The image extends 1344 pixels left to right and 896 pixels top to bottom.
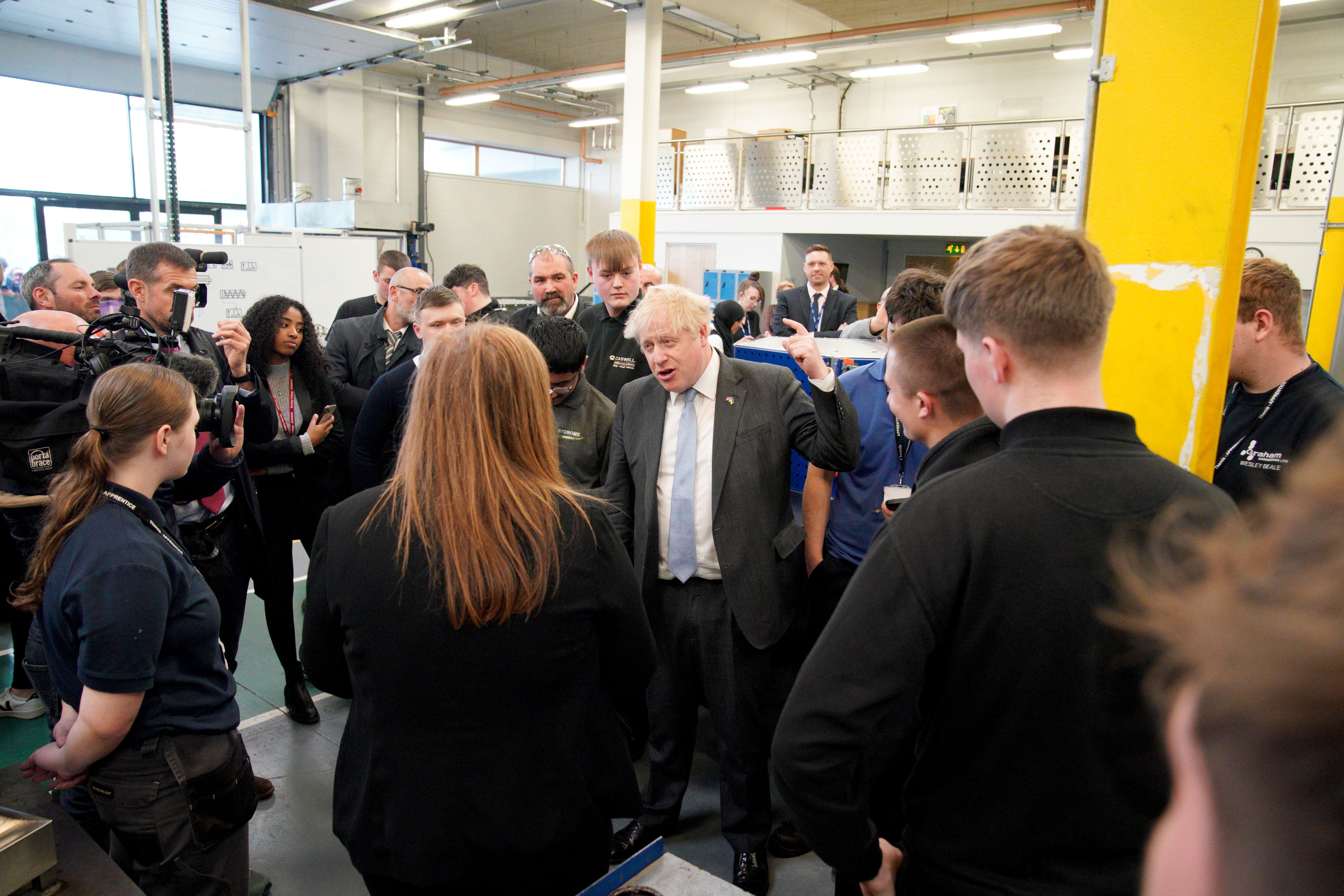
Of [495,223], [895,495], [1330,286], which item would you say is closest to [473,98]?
[495,223]

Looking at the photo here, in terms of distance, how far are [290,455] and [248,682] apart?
3.89 ft

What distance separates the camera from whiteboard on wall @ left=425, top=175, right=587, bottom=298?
14102 millimetres

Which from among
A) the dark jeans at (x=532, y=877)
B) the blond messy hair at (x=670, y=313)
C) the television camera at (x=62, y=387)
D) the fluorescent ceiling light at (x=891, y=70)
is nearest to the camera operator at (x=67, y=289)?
the television camera at (x=62, y=387)

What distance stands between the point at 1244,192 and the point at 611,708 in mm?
1984

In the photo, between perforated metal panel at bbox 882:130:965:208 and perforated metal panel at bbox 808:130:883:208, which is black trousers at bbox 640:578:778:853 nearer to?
perforated metal panel at bbox 882:130:965:208

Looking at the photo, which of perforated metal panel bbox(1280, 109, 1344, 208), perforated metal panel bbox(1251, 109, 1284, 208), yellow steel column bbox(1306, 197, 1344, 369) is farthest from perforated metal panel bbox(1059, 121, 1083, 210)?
yellow steel column bbox(1306, 197, 1344, 369)

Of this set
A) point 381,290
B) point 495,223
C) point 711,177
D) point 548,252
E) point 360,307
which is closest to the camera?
point 548,252

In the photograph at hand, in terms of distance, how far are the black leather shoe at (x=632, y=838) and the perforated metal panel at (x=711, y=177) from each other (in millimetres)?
10337

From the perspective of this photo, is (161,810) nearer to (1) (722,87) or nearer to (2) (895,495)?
(2) (895,495)

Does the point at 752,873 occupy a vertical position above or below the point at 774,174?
below

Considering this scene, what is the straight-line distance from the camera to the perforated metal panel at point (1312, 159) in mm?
7508

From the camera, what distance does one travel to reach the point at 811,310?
6.93m

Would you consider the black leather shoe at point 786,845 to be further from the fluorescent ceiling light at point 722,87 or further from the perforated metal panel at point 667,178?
the fluorescent ceiling light at point 722,87

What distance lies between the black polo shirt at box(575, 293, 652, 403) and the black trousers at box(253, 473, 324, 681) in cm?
128
